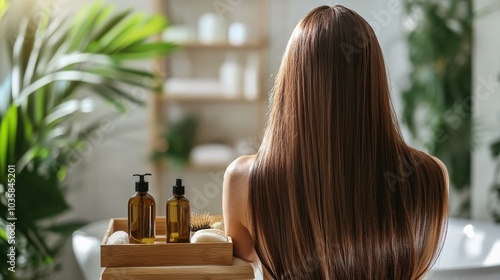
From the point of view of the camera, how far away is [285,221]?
124cm

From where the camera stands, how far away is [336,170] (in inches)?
48.1

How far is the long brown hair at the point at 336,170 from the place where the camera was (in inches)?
47.9

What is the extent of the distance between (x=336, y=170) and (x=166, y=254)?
13.2 inches

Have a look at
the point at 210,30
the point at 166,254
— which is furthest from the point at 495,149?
the point at 166,254

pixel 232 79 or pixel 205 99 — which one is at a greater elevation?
pixel 232 79

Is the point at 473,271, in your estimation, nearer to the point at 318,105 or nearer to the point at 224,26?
the point at 318,105

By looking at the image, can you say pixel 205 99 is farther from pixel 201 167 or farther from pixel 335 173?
pixel 335 173

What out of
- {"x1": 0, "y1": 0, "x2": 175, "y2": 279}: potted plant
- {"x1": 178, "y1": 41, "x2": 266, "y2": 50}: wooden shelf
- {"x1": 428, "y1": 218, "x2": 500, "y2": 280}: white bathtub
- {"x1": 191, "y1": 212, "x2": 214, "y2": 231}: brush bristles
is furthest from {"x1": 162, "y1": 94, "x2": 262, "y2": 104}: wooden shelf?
{"x1": 191, "y1": 212, "x2": 214, "y2": 231}: brush bristles

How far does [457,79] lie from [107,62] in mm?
1673

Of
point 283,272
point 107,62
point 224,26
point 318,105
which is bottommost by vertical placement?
point 283,272

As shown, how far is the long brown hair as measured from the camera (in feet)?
3.99

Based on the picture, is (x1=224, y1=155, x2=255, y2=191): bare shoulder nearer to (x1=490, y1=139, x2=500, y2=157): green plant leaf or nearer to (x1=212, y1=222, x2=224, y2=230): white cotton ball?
(x1=212, y1=222, x2=224, y2=230): white cotton ball

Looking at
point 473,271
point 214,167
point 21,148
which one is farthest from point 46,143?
point 473,271

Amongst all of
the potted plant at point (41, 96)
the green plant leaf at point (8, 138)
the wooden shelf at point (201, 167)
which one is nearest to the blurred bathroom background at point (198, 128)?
the wooden shelf at point (201, 167)
